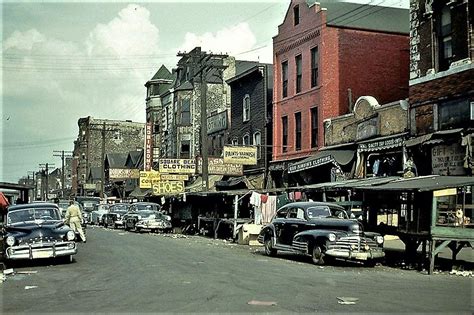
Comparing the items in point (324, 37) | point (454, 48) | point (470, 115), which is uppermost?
point (324, 37)

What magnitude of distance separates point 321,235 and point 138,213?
809 inches

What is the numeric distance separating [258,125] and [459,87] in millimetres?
20272

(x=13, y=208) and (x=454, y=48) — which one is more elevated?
(x=454, y=48)

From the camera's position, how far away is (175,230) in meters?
37.5

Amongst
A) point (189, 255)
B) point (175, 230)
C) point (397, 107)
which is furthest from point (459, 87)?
point (175, 230)

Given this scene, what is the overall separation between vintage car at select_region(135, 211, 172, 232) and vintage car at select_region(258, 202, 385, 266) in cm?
1561

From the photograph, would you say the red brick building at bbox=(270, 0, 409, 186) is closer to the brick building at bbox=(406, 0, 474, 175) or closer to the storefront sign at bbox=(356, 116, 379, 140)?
the storefront sign at bbox=(356, 116, 379, 140)

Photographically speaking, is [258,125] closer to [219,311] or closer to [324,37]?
[324,37]

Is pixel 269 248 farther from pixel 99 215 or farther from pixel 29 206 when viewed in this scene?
pixel 99 215

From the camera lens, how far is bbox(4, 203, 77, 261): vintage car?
1670 cm

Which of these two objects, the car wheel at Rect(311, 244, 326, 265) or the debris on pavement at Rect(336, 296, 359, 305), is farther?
the car wheel at Rect(311, 244, 326, 265)

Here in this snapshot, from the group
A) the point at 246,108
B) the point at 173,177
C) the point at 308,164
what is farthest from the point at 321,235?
the point at 246,108

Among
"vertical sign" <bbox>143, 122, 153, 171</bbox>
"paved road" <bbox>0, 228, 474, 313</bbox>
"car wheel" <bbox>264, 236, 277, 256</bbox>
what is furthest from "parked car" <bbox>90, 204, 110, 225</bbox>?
"paved road" <bbox>0, 228, 474, 313</bbox>

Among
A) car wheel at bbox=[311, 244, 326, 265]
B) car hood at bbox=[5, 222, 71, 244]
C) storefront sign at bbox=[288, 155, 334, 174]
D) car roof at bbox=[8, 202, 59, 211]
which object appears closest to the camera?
car hood at bbox=[5, 222, 71, 244]
